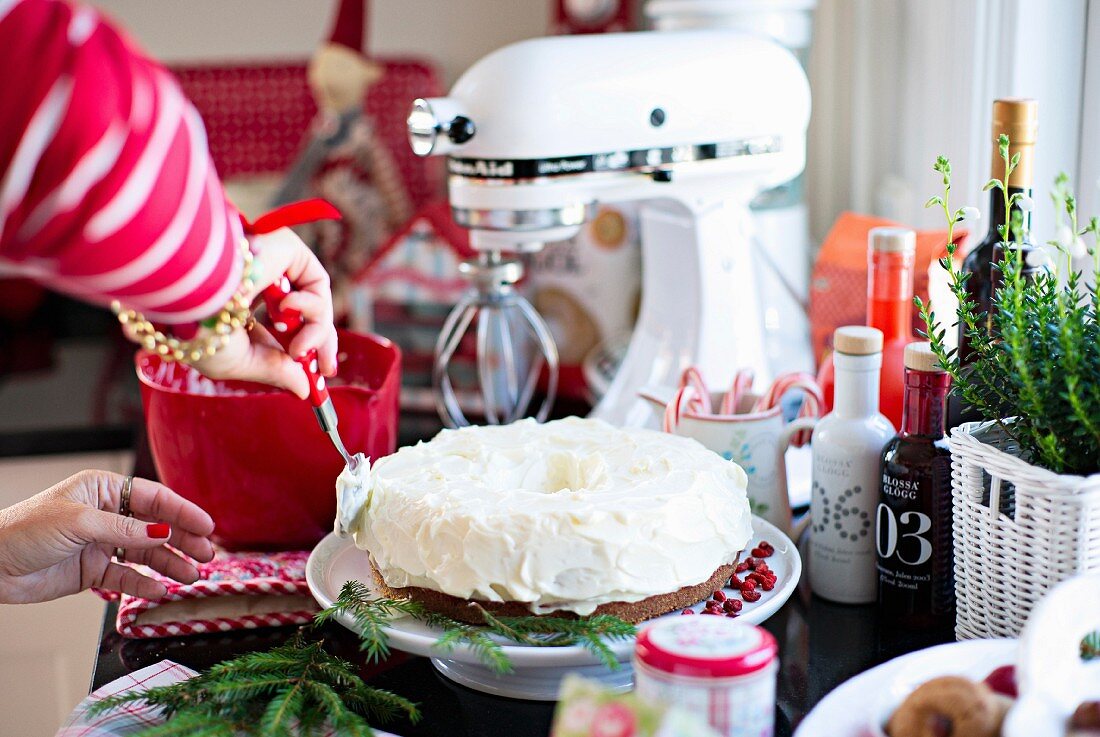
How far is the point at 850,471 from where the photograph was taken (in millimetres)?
942

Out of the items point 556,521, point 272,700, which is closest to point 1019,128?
point 556,521

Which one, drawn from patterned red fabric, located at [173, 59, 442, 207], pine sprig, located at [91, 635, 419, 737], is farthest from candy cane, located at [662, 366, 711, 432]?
patterned red fabric, located at [173, 59, 442, 207]

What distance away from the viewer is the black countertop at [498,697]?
822mm

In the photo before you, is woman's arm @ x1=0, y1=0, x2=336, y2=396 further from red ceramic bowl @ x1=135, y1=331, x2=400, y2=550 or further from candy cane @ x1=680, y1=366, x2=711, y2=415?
candy cane @ x1=680, y1=366, x2=711, y2=415

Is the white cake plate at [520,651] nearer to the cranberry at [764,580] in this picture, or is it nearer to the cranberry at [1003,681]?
the cranberry at [764,580]

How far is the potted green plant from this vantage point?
749 mm

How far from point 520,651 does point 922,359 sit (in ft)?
1.22

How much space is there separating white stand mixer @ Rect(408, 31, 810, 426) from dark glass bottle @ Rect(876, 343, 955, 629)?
372 millimetres

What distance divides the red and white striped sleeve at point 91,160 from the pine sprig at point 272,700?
0.93ft

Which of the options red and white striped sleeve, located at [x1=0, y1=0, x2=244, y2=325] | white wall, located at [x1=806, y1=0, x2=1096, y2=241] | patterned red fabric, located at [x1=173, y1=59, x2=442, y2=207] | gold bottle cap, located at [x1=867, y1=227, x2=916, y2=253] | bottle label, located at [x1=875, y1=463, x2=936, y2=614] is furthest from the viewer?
patterned red fabric, located at [x1=173, y1=59, x2=442, y2=207]

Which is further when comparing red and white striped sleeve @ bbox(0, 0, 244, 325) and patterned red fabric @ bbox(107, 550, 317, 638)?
patterned red fabric @ bbox(107, 550, 317, 638)

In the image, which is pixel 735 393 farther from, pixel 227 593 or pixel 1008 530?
pixel 227 593

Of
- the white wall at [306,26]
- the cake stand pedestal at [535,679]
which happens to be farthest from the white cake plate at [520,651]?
the white wall at [306,26]

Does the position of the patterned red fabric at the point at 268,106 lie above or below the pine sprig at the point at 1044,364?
above
